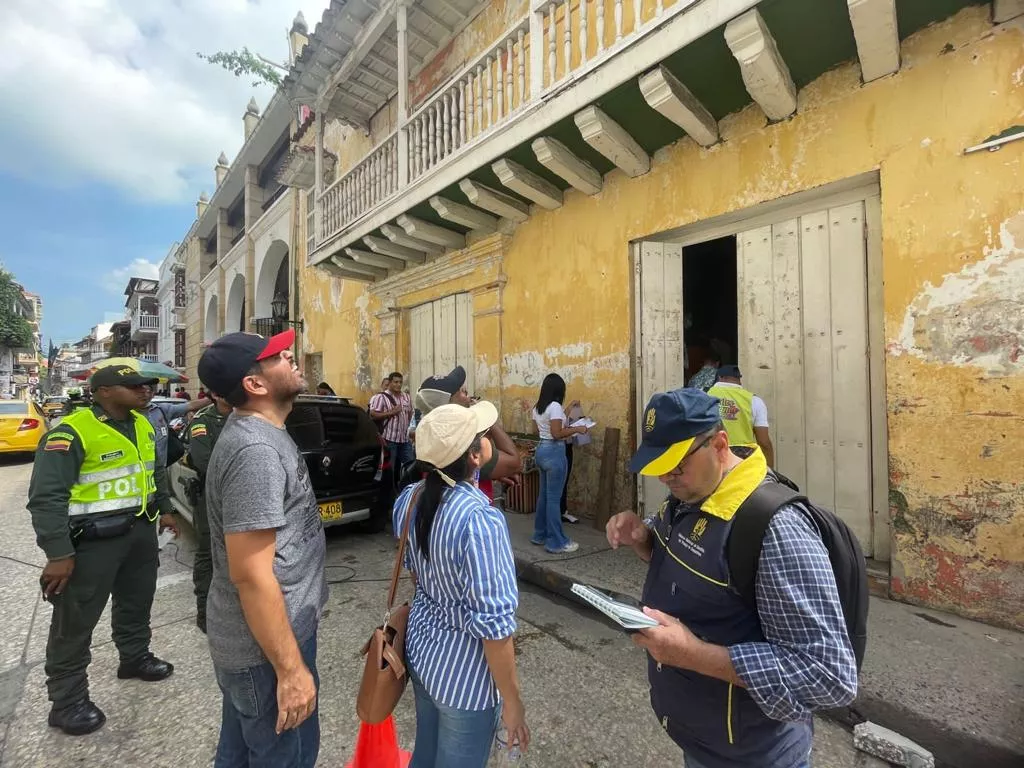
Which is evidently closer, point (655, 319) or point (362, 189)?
point (655, 319)

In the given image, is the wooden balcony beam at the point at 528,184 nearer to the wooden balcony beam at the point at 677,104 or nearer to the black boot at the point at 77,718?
the wooden balcony beam at the point at 677,104

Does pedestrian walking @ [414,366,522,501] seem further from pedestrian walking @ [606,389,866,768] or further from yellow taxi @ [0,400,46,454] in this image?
yellow taxi @ [0,400,46,454]

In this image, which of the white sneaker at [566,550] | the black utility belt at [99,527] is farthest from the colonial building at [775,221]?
the black utility belt at [99,527]

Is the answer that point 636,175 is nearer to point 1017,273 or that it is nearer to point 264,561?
point 1017,273

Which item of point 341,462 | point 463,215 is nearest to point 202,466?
point 341,462

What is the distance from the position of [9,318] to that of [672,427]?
4669cm

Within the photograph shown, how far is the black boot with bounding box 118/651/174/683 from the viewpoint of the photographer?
2941 millimetres

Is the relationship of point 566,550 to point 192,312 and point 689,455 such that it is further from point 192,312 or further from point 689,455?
point 192,312

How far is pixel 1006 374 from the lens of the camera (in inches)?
124

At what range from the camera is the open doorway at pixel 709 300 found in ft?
23.5

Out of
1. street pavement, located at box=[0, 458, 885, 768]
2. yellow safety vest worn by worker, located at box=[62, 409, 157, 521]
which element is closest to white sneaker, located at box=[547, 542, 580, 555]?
street pavement, located at box=[0, 458, 885, 768]

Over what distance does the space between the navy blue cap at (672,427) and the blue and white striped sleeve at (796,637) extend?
25 cm

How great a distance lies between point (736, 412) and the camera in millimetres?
3742

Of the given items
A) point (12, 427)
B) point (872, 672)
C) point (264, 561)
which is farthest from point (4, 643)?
point (12, 427)
